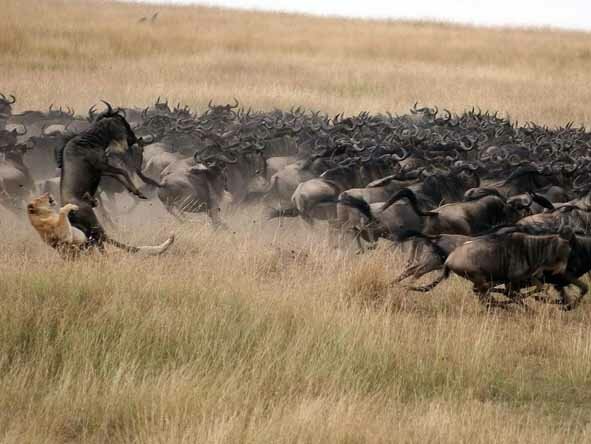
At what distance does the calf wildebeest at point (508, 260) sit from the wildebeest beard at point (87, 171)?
296 centimetres

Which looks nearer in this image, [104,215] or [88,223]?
[88,223]

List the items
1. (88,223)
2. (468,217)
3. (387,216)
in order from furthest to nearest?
(387,216)
(468,217)
(88,223)

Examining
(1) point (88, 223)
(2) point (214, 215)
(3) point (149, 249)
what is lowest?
(2) point (214, 215)

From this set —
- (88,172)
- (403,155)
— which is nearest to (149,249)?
(88,172)

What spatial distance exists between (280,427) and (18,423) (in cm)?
142

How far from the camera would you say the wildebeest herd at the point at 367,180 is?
29.5 ft

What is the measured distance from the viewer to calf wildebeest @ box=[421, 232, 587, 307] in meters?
8.52

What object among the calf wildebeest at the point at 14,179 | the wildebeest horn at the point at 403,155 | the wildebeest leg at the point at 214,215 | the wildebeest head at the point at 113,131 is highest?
the wildebeest head at the point at 113,131

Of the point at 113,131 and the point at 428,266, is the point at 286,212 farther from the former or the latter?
the point at 428,266

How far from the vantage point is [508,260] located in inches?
338

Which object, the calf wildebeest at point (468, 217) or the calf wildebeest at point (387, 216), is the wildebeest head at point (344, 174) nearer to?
the calf wildebeest at point (387, 216)

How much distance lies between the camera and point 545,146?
14.9 metres

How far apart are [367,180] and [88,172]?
3944 mm

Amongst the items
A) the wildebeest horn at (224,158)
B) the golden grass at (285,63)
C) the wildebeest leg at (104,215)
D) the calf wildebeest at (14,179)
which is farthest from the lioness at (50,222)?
the golden grass at (285,63)
